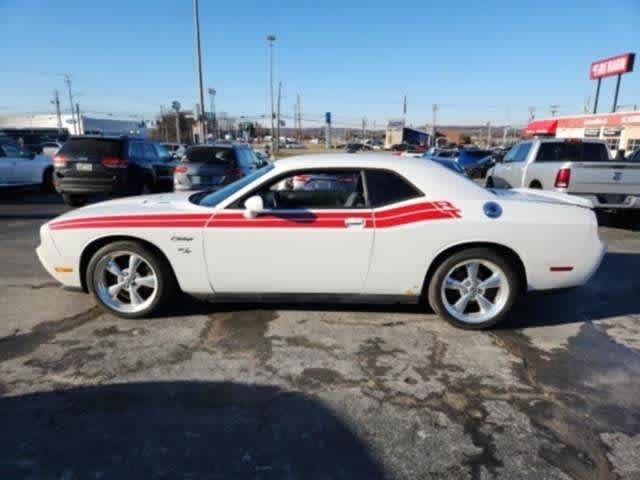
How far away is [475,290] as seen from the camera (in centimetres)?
368

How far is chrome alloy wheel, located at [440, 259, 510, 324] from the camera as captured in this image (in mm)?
3637

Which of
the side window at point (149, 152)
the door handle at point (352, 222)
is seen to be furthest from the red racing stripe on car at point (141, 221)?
the side window at point (149, 152)

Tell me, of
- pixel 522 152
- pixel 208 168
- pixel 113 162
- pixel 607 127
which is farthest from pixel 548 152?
pixel 607 127

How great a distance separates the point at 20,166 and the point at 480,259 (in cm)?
1250

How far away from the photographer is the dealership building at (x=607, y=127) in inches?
1321

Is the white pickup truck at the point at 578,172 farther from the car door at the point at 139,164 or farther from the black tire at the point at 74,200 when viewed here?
the black tire at the point at 74,200

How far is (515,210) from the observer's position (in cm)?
356

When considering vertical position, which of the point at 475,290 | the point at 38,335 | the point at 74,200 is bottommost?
the point at 38,335

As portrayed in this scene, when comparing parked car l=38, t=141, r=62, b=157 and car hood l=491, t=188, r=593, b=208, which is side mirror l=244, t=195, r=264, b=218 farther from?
parked car l=38, t=141, r=62, b=157

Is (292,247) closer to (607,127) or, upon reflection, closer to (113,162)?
(113,162)

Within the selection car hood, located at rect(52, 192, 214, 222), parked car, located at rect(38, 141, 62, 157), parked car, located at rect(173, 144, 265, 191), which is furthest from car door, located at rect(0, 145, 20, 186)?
car hood, located at rect(52, 192, 214, 222)

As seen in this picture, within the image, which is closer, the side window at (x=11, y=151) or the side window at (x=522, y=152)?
the side window at (x=522, y=152)

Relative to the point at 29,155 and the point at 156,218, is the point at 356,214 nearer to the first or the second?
the point at 156,218

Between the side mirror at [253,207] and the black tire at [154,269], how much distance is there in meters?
0.88
